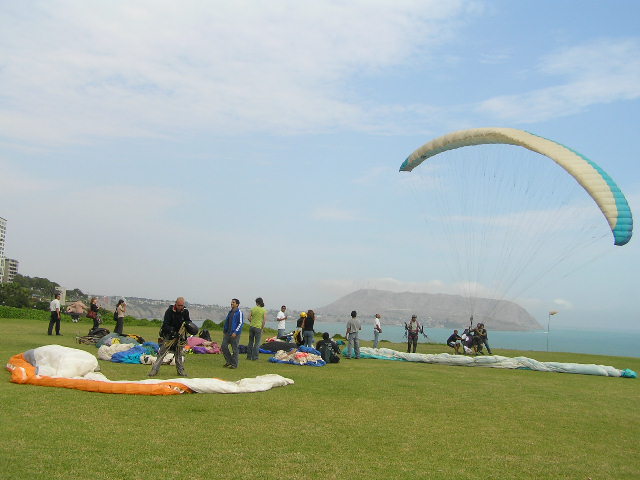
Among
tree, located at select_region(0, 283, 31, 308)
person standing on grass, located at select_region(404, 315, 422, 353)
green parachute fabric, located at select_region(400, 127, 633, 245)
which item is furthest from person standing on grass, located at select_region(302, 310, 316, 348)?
tree, located at select_region(0, 283, 31, 308)

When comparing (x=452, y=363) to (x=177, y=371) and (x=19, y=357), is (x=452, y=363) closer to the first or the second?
(x=177, y=371)

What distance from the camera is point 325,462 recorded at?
6.70 metres

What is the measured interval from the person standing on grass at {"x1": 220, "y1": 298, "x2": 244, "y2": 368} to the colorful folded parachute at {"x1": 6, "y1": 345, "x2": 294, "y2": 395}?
3453 mm

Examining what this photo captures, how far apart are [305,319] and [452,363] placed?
498cm

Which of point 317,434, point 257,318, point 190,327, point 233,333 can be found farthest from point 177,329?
point 317,434

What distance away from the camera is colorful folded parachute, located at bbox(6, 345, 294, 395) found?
10.1 metres

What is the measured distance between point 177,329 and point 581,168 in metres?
10.8

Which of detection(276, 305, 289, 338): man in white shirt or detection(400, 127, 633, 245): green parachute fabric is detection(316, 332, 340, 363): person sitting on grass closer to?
detection(276, 305, 289, 338): man in white shirt

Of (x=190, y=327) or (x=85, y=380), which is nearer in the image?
(x=85, y=380)

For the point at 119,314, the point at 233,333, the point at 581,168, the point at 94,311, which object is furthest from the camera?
the point at 94,311

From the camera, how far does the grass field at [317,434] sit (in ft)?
20.6

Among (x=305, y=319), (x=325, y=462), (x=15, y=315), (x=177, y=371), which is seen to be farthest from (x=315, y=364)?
(x=15, y=315)

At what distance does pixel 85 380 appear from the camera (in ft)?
33.4

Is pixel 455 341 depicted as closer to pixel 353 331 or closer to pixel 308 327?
pixel 353 331
